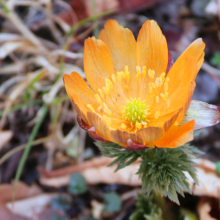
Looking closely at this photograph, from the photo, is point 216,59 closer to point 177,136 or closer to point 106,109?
point 106,109

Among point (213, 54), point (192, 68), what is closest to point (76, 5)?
point (213, 54)

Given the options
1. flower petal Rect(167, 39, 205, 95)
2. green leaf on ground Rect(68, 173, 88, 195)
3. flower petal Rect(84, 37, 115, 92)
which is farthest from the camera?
green leaf on ground Rect(68, 173, 88, 195)

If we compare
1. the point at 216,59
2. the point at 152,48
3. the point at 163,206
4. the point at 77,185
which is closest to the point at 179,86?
the point at 152,48

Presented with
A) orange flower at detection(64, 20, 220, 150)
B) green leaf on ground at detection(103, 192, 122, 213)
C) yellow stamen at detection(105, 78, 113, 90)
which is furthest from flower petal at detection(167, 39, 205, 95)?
green leaf on ground at detection(103, 192, 122, 213)

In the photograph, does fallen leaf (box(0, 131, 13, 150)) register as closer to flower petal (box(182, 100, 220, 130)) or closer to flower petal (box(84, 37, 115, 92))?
flower petal (box(84, 37, 115, 92))

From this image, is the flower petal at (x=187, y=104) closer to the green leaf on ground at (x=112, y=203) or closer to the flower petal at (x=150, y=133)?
the flower petal at (x=150, y=133)

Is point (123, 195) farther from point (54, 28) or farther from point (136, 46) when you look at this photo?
point (54, 28)

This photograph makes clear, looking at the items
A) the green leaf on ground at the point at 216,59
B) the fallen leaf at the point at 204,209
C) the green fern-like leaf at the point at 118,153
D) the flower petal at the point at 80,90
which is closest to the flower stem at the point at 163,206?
the fallen leaf at the point at 204,209
